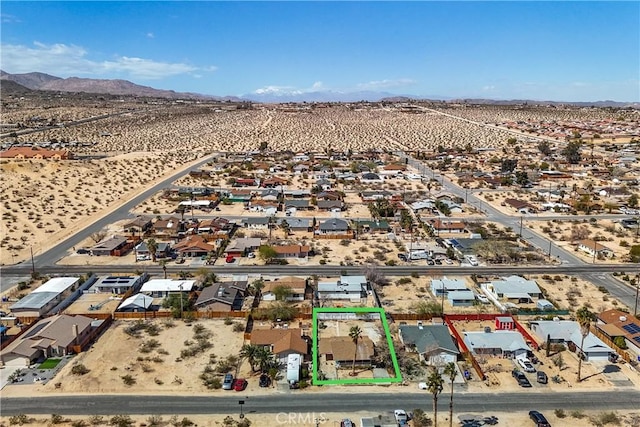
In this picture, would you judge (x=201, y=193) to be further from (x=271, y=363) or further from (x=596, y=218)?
(x=596, y=218)

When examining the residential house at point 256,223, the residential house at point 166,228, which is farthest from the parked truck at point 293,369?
the residential house at point 166,228

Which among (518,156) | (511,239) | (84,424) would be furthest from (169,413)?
(518,156)

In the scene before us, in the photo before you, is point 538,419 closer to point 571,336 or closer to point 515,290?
point 571,336

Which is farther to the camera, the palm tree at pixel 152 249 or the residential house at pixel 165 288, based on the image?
the palm tree at pixel 152 249

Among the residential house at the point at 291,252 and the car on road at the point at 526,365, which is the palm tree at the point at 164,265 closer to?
the residential house at the point at 291,252

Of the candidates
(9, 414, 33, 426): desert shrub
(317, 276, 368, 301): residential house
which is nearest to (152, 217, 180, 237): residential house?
(317, 276, 368, 301): residential house

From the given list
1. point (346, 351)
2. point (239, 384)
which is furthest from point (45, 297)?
point (346, 351)
